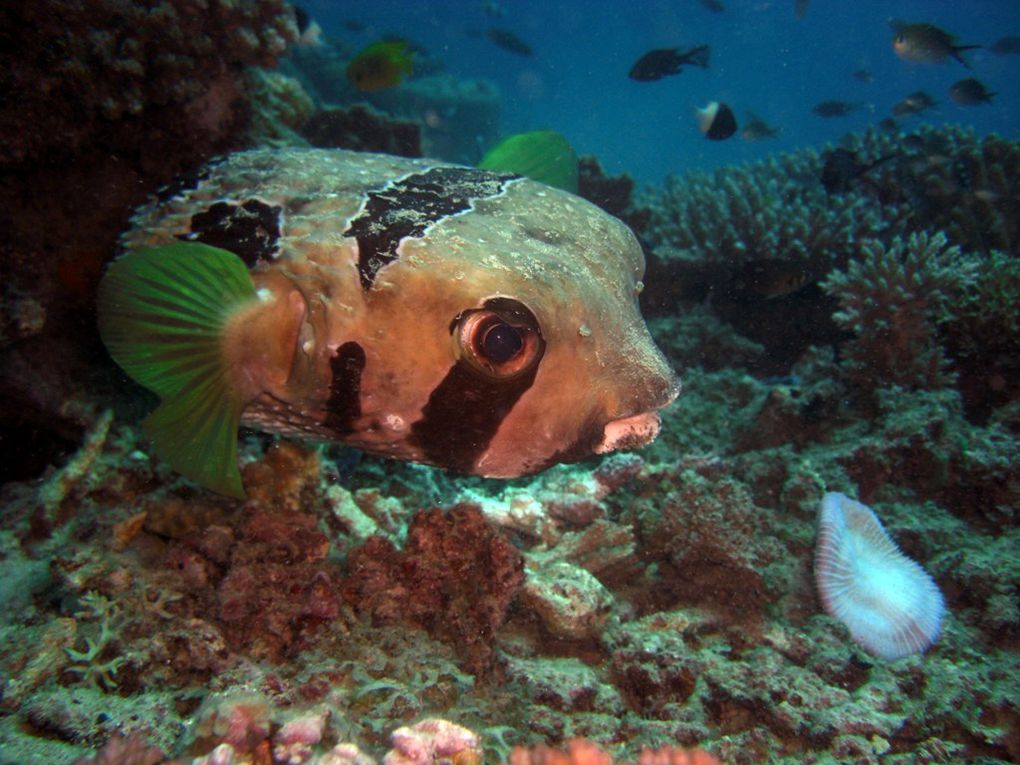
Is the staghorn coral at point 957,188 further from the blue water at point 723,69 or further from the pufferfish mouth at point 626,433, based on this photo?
the blue water at point 723,69

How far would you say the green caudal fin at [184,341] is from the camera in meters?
1.92

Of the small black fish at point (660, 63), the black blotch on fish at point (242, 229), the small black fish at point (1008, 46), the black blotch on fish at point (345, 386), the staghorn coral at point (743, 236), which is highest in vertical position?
the small black fish at point (1008, 46)

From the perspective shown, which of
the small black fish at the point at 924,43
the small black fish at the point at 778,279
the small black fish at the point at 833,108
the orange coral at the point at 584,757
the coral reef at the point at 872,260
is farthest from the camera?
the small black fish at the point at 833,108

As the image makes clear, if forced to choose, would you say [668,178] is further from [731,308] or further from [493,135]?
[493,135]

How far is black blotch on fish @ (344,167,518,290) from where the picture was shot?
1938 mm

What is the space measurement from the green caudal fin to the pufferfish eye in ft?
2.55

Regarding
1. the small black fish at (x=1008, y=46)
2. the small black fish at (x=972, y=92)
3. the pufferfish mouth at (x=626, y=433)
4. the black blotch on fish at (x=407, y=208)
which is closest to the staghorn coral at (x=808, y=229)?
the small black fish at (x=972, y=92)

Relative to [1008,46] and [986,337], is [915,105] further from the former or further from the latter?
[1008,46]

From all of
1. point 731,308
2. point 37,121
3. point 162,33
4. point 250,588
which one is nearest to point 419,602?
point 250,588

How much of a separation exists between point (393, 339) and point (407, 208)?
1.82 ft

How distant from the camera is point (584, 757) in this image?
1.55m

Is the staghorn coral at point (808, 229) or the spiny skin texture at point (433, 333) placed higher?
the staghorn coral at point (808, 229)

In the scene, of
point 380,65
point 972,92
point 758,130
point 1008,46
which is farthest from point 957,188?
point 1008,46

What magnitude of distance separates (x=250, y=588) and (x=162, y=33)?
328cm
